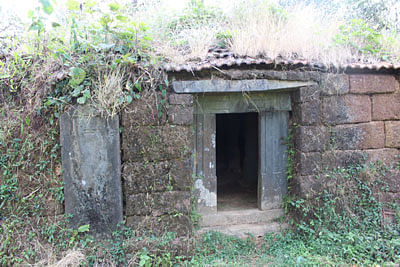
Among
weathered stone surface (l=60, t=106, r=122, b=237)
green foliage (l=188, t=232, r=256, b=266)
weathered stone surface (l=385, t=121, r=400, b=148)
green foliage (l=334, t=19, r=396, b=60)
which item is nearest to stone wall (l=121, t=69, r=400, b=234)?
weathered stone surface (l=385, t=121, r=400, b=148)

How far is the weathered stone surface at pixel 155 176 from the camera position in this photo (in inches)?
141

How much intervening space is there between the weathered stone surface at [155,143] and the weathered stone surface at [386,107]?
2866 mm

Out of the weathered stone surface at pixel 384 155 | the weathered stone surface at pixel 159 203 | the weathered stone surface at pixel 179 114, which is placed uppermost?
the weathered stone surface at pixel 179 114

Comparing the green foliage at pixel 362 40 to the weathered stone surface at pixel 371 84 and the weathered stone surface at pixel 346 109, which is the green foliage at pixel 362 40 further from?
the weathered stone surface at pixel 346 109

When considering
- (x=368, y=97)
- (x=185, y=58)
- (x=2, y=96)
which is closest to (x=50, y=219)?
(x=2, y=96)

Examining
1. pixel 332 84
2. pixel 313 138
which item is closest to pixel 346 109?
pixel 332 84

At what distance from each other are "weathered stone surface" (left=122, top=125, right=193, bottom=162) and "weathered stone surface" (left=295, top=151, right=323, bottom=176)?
1.67m

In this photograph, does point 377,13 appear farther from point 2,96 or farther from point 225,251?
point 2,96

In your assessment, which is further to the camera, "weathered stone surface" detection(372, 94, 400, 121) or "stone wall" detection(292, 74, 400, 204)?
"weathered stone surface" detection(372, 94, 400, 121)

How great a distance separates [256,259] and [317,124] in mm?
2097

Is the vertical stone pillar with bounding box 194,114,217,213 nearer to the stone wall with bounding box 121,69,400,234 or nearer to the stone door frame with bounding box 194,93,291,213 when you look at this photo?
the stone door frame with bounding box 194,93,291,213

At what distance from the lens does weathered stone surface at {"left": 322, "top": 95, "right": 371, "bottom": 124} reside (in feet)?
13.3

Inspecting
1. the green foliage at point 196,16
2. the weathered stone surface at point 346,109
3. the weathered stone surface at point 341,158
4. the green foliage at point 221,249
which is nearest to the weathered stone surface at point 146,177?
the green foliage at point 221,249

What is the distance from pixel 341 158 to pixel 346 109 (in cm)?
73
